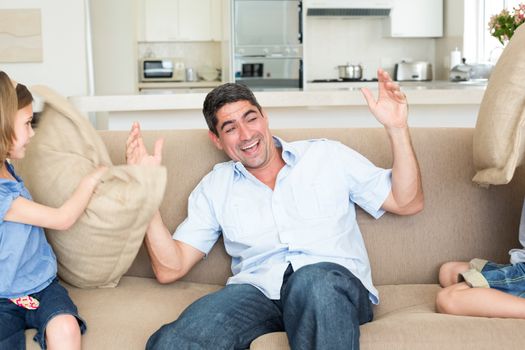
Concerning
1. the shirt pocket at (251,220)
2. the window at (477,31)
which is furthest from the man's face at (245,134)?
the window at (477,31)

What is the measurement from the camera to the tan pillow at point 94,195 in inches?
73.9

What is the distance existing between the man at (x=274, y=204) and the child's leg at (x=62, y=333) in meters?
0.32

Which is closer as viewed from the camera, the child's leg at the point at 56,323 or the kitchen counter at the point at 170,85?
the child's leg at the point at 56,323

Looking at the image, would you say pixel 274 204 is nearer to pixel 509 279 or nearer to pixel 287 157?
pixel 287 157

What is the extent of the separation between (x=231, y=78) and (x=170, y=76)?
1.14 meters

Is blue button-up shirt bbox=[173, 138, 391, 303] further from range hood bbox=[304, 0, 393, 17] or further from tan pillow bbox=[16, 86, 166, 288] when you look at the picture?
range hood bbox=[304, 0, 393, 17]

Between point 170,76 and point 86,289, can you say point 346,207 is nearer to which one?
point 86,289

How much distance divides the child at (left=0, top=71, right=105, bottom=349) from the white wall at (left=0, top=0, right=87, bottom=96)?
3.77 meters

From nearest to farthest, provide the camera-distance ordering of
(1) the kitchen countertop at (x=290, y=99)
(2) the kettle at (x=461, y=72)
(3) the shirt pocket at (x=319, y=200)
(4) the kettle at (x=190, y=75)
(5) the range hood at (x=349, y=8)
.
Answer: (3) the shirt pocket at (x=319, y=200) → (1) the kitchen countertop at (x=290, y=99) → (2) the kettle at (x=461, y=72) → (5) the range hood at (x=349, y=8) → (4) the kettle at (x=190, y=75)

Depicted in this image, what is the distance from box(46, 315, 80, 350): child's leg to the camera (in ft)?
5.69

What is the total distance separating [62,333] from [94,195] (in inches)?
14.5

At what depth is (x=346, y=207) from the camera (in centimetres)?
211

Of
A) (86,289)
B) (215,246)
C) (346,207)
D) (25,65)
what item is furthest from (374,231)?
(25,65)

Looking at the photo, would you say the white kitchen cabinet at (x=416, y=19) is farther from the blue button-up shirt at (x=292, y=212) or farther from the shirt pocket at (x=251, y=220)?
the shirt pocket at (x=251, y=220)
